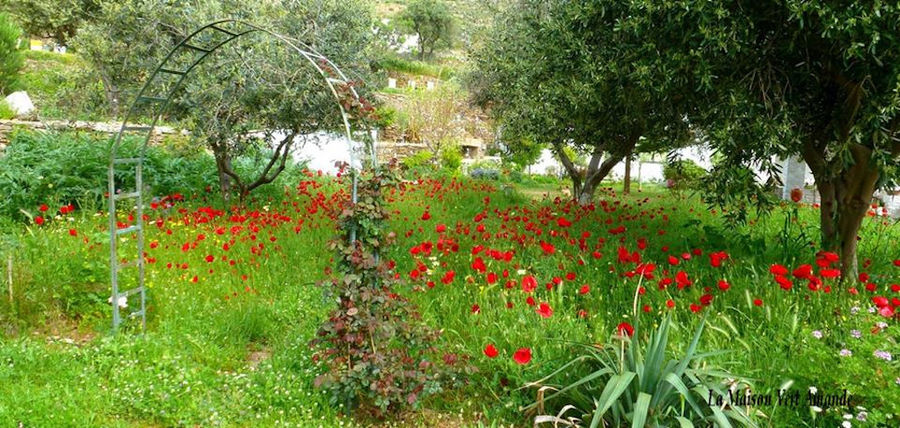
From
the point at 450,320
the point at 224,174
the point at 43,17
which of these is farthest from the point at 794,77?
the point at 43,17

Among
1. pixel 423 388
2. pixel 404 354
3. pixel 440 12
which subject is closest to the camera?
pixel 423 388

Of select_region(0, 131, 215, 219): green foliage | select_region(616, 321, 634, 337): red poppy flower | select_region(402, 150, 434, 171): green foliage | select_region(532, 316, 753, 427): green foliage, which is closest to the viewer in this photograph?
select_region(532, 316, 753, 427): green foliage

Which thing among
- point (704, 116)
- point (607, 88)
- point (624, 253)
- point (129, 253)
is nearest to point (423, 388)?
point (624, 253)

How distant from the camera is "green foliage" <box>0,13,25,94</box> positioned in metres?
15.1

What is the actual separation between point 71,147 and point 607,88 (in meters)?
7.28

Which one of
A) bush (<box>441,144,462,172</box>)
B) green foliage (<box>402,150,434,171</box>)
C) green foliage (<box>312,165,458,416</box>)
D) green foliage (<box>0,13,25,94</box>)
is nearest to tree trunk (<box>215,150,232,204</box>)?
green foliage (<box>312,165,458,416</box>)

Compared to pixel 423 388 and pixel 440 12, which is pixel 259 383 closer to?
pixel 423 388

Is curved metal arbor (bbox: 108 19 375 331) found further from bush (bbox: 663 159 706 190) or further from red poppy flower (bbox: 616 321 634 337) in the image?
bush (bbox: 663 159 706 190)

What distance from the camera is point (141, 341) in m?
3.65

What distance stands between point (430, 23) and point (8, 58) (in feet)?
98.3

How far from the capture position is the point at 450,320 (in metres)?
4.01

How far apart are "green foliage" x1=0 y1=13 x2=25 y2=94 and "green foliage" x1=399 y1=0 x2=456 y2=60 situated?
28.1 metres

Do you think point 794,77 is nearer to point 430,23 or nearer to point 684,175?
point 684,175

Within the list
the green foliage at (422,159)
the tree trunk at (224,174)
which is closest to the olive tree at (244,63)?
the tree trunk at (224,174)
